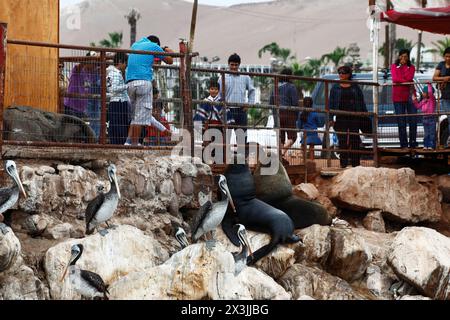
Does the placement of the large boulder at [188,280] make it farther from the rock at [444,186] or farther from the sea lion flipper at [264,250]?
the rock at [444,186]

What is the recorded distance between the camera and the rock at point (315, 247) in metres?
20.4

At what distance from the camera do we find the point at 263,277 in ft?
60.2

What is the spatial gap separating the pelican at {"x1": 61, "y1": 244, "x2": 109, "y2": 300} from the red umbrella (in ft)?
34.4

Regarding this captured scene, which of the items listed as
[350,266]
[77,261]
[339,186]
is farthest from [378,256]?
[77,261]

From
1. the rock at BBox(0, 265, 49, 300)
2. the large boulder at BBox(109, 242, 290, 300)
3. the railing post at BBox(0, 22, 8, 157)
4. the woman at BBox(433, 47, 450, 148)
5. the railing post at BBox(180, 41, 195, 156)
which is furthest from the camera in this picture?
the woman at BBox(433, 47, 450, 148)

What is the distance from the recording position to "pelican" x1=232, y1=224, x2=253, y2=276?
59.3 ft

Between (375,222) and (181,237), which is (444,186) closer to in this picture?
(375,222)

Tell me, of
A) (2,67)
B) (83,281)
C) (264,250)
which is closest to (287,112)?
(264,250)

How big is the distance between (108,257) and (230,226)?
3297 mm

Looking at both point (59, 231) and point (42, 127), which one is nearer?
point (59, 231)

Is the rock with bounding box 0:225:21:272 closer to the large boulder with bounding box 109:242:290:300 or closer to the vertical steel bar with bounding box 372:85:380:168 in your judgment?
the large boulder with bounding box 109:242:290:300

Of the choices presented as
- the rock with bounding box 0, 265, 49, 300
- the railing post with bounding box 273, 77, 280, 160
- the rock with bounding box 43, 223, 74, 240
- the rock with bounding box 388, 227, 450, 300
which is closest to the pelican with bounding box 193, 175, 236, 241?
the rock with bounding box 43, 223, 74, 240

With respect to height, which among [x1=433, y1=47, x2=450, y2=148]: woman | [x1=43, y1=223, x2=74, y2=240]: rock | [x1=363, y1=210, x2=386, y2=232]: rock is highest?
[x1=433, y1=47, x2=450, y2=148]: woman

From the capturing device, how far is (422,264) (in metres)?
20.2
